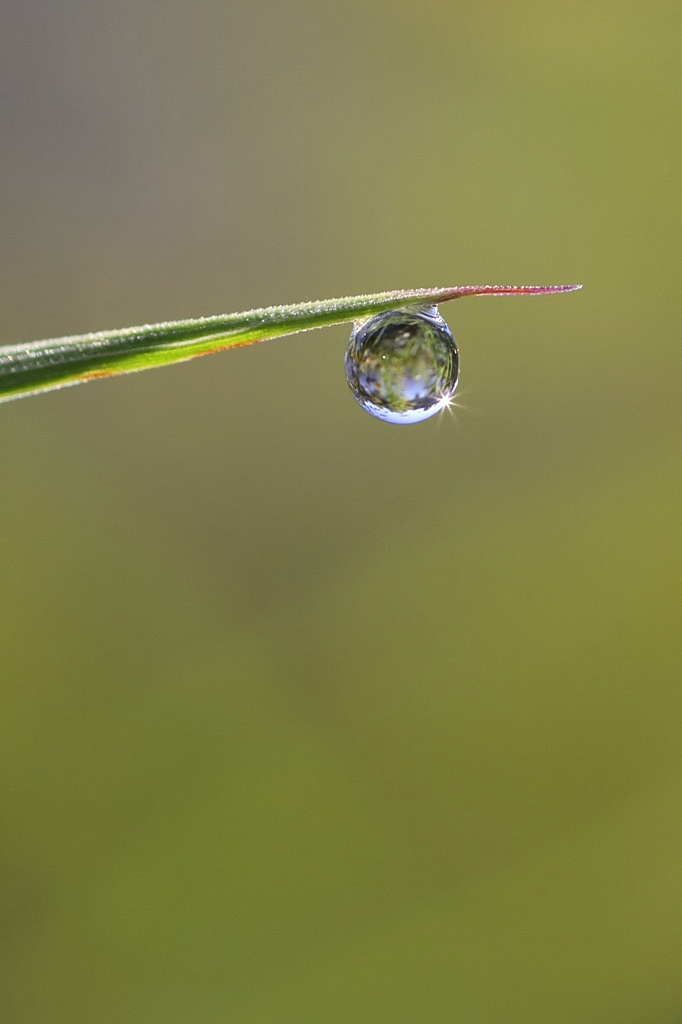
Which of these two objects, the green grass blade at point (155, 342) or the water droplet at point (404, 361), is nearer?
the green grass blade at point (155, 342)

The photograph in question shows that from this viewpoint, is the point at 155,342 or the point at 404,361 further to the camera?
the point at 404,361

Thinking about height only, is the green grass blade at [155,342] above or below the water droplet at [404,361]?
below

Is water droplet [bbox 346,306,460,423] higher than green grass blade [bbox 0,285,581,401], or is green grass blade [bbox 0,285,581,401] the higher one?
water droplet [bbox 346,306,460,423]

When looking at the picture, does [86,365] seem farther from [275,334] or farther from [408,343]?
[408,343]
